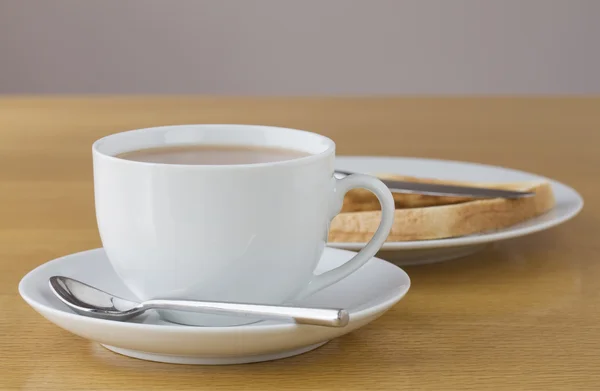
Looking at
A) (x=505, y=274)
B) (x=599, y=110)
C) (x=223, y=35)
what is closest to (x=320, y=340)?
(x=505, y=274)

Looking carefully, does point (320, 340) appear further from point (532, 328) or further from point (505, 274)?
point (505, 274)

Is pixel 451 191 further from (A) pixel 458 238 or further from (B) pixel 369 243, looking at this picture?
(B) pixel 369 243

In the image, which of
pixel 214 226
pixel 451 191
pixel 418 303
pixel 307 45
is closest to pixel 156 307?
pixel 214 226

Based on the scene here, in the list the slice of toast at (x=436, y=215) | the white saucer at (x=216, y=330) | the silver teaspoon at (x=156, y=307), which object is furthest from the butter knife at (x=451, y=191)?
the silver teaspoon at (x=156, y=307)

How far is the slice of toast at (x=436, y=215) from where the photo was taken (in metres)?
0.78

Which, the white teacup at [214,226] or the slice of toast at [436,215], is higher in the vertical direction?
the white teacup at [214,226]

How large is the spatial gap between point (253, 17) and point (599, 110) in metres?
2.26

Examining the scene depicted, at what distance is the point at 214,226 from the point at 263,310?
0.21ft

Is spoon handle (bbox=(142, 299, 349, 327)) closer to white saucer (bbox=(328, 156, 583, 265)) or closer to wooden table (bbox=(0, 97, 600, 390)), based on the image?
wooden table (bbox=(0, 97, 600, 390))

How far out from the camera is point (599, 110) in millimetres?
1731

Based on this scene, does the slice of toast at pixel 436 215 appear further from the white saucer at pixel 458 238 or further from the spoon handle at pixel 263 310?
the spoon handle at pixel 263 310

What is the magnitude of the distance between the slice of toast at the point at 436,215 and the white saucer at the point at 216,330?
121 mm

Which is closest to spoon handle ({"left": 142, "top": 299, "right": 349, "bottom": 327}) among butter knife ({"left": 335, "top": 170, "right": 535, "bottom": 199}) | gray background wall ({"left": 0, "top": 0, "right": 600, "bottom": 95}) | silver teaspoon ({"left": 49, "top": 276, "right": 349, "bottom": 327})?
silver teaspoon ({"left": 49, "top": 276, "right": 349, "bottom": 327})

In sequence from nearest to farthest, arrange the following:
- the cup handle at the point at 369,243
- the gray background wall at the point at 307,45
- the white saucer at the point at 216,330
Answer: the white saucer at the point at 216,330, the cup handle at the point at 369,243, the gray background wall at the point at 307,45
